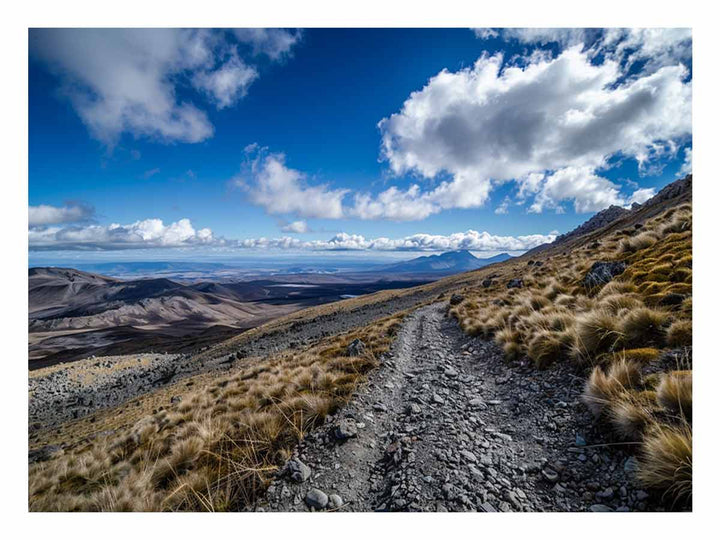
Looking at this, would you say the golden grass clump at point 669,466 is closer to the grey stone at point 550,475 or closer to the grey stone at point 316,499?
the grey stone at point 550,475

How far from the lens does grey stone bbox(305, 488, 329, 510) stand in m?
3.29

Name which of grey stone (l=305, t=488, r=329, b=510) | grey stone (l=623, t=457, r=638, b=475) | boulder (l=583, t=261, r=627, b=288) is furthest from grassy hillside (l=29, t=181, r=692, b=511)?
boulder (l=583, t=261, r=627, b=288)

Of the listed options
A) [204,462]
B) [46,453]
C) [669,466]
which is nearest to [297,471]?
[204,462]

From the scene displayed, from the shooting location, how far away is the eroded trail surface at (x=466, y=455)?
3.21 meters

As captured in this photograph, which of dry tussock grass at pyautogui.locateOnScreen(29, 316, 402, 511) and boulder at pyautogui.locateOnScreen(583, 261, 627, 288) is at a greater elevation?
boulder at pyautogui.locateOnScreen(583, 261, 627, 288)

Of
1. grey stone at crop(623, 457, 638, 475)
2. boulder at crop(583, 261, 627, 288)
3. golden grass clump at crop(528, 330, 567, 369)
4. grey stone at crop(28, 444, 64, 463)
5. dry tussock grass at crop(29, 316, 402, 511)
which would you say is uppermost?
boulder at crop(583, 261, 627, 288)

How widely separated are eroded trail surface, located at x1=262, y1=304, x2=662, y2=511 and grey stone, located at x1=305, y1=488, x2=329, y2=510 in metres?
0.01

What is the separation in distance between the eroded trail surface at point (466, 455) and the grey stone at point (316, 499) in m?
0.01

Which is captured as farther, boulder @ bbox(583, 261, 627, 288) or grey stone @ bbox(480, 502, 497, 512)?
boulder @ bbox(583, 261, 627, 288)

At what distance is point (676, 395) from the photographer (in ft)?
10.9

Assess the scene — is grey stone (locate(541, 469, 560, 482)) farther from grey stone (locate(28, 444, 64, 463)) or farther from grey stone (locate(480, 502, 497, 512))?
grey stone (locate(28, 444, 64, 463))
